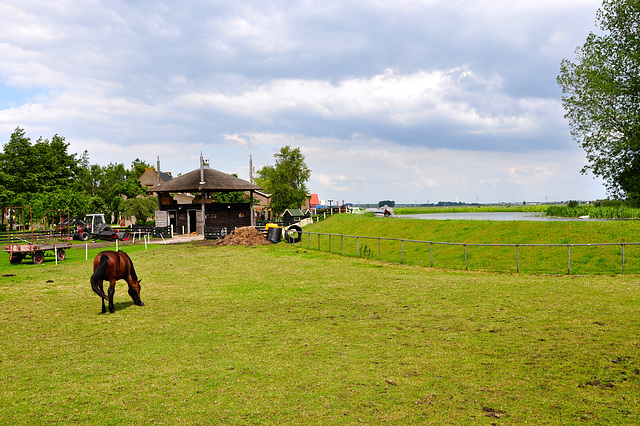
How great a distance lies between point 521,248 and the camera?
2350cm

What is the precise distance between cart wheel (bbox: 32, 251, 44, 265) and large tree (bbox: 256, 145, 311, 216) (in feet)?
160

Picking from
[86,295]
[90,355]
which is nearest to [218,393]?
[90,355]

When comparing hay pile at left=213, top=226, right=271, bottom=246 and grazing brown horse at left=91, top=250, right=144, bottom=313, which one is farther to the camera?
hay pile at left=213, top=226, right=271, bottom=246

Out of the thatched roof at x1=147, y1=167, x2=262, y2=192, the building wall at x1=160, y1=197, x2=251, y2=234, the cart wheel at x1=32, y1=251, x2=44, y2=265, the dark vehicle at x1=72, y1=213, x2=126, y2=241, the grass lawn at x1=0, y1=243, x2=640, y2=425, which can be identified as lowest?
the grass lawn at x1=0, y1=243, x2=640, y2=425

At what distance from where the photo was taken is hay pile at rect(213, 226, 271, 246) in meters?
34.2

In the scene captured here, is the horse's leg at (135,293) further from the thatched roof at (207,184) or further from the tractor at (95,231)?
the tractor at (95,231)

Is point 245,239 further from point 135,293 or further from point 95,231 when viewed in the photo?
point 135,293

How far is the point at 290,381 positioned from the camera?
21.4ft

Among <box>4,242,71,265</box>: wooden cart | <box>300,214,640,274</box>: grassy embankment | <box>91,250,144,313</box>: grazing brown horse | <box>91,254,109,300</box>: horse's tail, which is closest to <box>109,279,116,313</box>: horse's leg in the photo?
<box>91,250,144,313</box>: grazing brown horse

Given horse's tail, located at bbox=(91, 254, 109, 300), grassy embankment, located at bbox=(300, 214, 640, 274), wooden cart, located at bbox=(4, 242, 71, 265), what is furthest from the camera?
wooden cart, located at bbox=(4, 242, 71, 265)

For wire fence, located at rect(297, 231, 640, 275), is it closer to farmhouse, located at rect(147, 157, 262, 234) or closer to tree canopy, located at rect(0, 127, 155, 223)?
farmhouse, located at rect(147, 157, 262, 234)

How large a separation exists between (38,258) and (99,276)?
52.5 feet

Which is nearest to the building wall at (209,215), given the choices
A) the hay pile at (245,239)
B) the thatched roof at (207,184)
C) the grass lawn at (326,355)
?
the thatched roof at (207,184)

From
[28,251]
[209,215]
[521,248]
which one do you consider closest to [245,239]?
[209,215]
